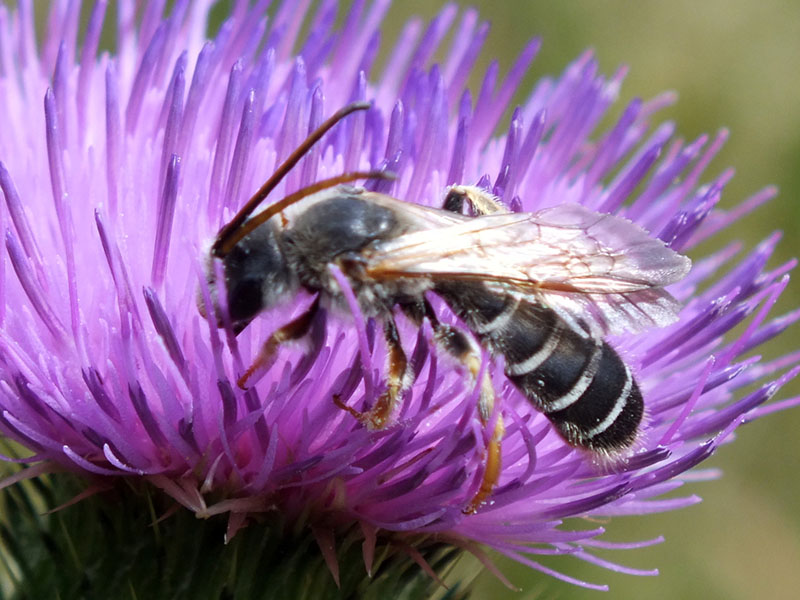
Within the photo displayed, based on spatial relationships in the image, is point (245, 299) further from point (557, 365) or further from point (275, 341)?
point (557, 365)

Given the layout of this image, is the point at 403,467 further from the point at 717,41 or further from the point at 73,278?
the point at 717,41

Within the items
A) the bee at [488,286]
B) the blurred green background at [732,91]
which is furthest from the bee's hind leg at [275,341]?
the blurred green background at [732,91]

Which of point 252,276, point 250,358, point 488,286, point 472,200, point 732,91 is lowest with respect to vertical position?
point 250,358

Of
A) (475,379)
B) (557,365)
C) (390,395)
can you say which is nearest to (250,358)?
(390,395)

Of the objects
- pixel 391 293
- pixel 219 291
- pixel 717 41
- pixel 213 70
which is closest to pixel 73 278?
Result: pixel 219 291

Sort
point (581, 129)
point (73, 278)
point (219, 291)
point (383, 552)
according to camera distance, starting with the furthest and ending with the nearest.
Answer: point (581, 129) < point (383, 552) < point (73, 278) < point (219, 291)

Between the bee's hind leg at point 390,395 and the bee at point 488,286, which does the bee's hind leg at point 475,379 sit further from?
the bee's hind leg at point 390,395
